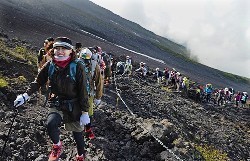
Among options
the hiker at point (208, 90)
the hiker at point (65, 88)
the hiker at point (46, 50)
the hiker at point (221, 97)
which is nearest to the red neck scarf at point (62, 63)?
the hiker at point (65, 88)

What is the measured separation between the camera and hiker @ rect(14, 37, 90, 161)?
18.8 ft

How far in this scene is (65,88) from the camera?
578 cm

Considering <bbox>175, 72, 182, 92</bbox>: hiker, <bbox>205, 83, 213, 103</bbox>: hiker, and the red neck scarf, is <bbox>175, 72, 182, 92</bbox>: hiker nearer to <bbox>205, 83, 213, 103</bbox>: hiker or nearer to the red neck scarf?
<bbox>205, 83, 213, 103</bbox>: hiker

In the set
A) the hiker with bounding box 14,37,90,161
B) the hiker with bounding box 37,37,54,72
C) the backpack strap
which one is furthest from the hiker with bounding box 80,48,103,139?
the backpack strap

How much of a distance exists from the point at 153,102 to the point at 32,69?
7978 mm

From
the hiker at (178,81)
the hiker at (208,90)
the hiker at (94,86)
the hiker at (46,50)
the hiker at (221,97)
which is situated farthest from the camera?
the hiker at (221,97)

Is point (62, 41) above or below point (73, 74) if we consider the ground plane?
above

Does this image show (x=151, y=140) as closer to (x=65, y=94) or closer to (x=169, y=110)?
(x=65, y=94)

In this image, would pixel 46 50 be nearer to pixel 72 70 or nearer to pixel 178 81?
pixel 72 70

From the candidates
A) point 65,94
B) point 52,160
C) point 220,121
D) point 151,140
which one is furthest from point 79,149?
point 220,121

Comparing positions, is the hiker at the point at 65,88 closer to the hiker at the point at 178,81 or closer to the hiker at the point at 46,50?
the hiker at the point at 46,50

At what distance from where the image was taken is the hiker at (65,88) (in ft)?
18.8

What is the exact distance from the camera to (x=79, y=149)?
6367 millimetres

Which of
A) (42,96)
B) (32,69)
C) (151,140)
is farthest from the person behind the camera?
(32,69)
